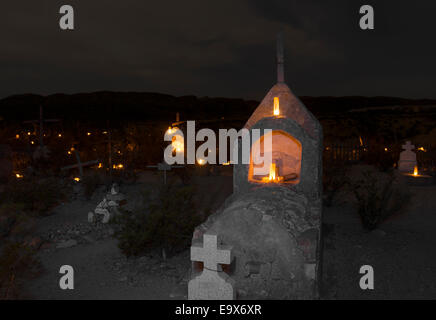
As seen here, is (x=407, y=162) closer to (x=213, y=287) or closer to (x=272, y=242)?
(x=272, y=242)

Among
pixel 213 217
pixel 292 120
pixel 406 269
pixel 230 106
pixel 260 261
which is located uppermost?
pixel 230 106

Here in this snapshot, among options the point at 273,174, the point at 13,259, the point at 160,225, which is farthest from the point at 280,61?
the point at 13,259

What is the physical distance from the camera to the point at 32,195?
10.2m

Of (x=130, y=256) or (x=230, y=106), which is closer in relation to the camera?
(x=130, y=256)

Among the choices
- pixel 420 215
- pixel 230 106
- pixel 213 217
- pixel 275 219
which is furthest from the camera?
pixel 230 106

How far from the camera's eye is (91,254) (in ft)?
Result: 23.5

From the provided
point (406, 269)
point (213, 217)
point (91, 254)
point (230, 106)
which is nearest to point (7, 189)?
point (91, 254)

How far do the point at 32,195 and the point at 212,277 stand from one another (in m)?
7.78

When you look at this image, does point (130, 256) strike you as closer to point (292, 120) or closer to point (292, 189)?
point (292, 189)

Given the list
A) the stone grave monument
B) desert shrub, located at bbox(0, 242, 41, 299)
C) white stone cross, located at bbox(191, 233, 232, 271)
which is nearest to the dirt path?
desert shrub, located at bbox(0, 242, 41, 299)

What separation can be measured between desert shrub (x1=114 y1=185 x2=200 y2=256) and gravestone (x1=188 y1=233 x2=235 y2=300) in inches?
91.0

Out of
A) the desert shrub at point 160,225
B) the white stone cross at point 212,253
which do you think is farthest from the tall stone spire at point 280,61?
A: the white stone cross at point 212,253
